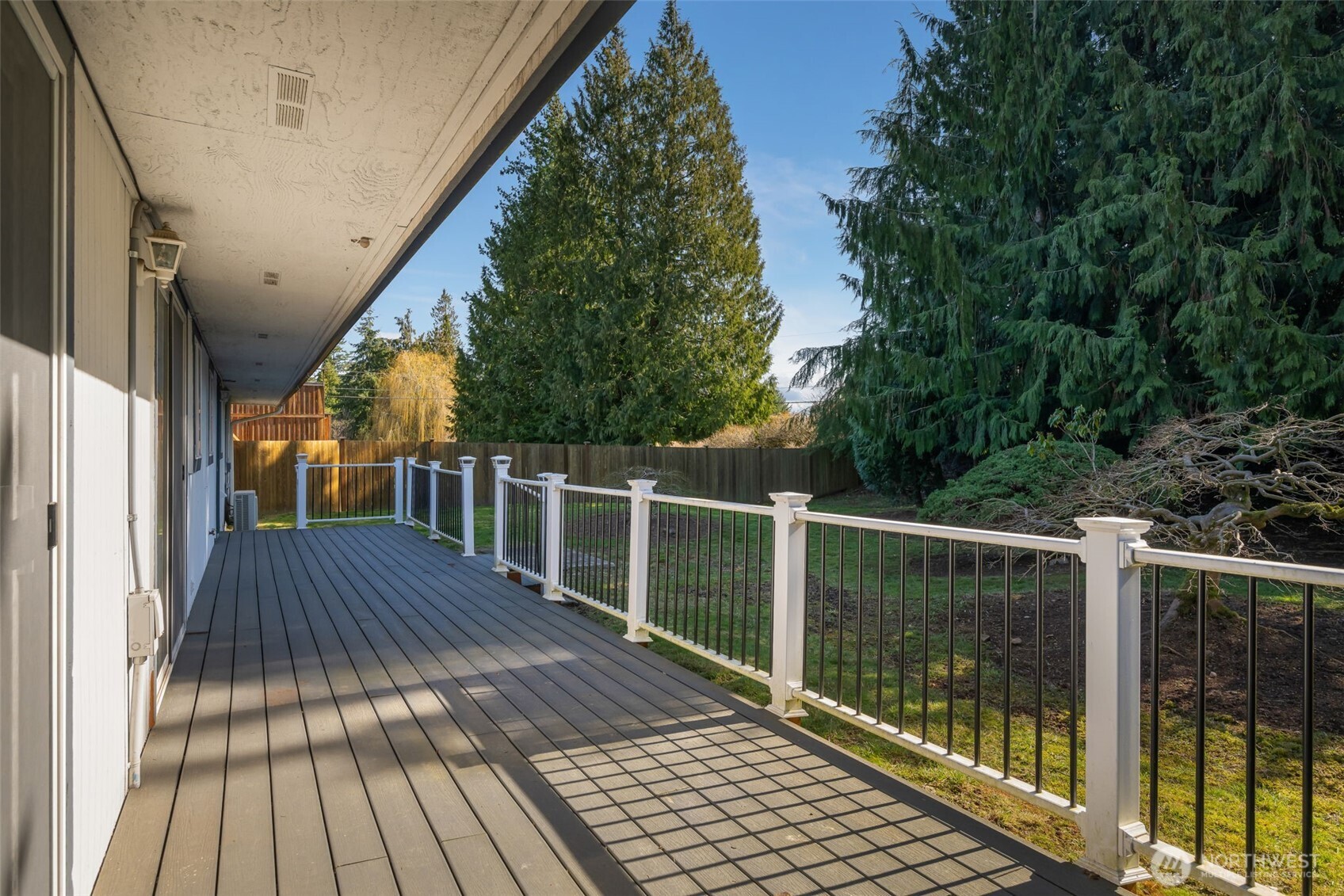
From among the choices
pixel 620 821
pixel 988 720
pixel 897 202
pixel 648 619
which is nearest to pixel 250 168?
pixel 620 821

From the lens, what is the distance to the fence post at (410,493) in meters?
10.9

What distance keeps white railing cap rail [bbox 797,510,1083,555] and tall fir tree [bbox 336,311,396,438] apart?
39579 mm

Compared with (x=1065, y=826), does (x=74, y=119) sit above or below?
above

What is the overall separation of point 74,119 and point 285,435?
30504 mm

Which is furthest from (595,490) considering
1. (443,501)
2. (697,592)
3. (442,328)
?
(442,328)

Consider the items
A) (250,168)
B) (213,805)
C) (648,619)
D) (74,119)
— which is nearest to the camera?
(74,119)

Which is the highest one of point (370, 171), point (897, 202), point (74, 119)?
point (897, 202)

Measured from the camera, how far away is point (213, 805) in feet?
8.07

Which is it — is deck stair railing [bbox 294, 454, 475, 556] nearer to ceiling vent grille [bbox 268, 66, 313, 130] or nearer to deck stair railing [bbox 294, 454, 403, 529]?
deck stair railing [bbox 294, 454, 403, 529]

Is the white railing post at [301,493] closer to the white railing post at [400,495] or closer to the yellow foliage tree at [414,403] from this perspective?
the white railing post at [400,495]

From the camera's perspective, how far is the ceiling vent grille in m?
2.16

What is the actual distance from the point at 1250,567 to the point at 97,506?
2.95 m

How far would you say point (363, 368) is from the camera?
42.0m

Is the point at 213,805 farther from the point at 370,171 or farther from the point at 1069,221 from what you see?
the point at 1069,221
